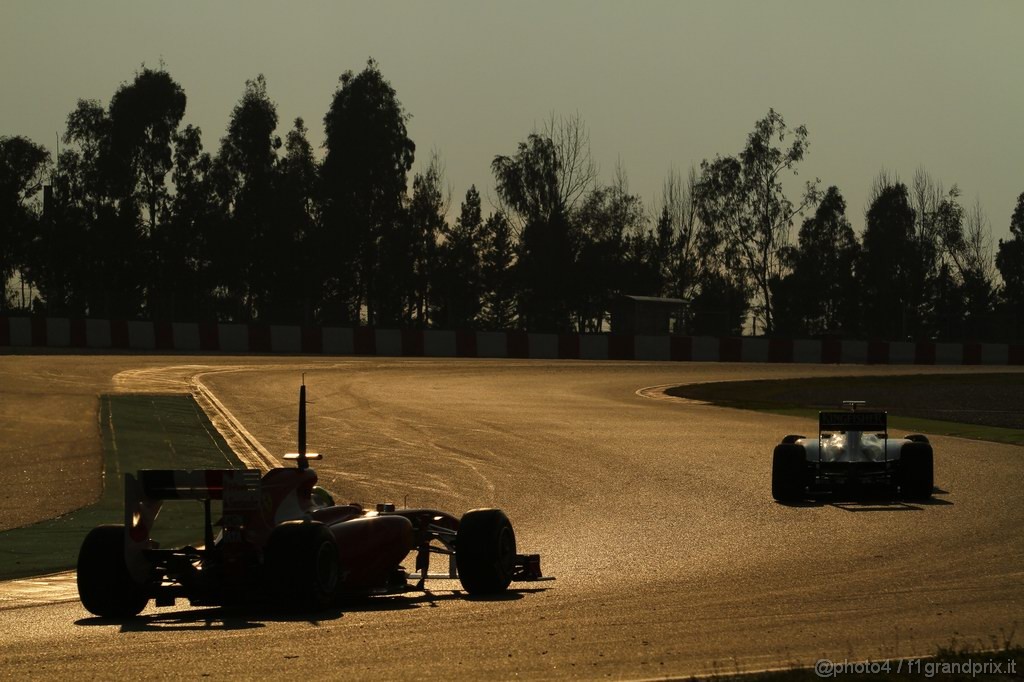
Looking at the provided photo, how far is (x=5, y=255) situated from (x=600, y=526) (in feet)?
214

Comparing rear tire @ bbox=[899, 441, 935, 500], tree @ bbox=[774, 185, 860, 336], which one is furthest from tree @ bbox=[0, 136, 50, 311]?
rear tire @ bbox=[899, 441, 935, 500]

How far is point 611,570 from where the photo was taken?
1105 centimetres

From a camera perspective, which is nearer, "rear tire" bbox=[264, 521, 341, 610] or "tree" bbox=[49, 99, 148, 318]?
"rear tire" bbox=[264, 521, 341, 610]

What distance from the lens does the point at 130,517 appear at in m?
8.91

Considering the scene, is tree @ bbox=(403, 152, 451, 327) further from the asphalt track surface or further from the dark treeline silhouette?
the asphalt track surface

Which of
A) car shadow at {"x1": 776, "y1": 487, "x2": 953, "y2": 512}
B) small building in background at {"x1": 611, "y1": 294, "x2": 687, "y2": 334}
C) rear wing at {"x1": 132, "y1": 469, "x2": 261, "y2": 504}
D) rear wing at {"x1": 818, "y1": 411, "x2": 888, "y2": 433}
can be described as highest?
small building in background at {"x1": 611, "y1": 294, "x2": 687, "y2": 334}

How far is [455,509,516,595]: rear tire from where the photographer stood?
987cm

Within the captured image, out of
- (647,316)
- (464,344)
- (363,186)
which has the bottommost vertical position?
(464,344)

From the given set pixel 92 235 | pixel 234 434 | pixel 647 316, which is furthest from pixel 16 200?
pixel 234 434

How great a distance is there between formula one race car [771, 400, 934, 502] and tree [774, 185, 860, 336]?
229 feet

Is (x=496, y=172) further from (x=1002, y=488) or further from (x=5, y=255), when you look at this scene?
(x=1002, y=488)

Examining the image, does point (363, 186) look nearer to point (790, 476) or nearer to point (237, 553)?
point (790, 476)

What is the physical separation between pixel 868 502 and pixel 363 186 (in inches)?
2546

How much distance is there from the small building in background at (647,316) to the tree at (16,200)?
31.4 meters
